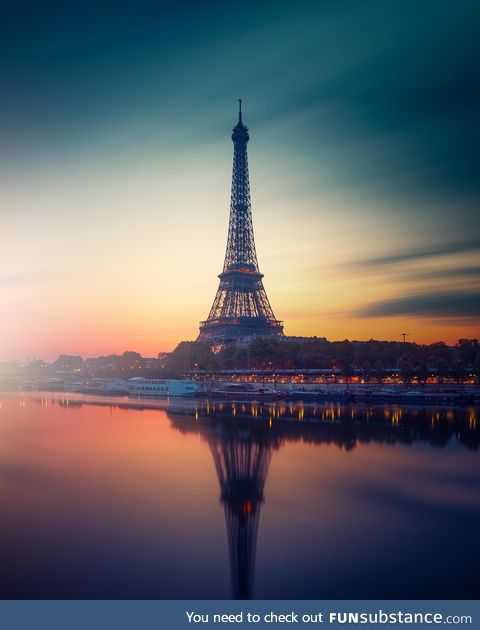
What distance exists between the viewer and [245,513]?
15664mm

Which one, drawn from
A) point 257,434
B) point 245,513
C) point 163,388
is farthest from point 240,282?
point 245,513

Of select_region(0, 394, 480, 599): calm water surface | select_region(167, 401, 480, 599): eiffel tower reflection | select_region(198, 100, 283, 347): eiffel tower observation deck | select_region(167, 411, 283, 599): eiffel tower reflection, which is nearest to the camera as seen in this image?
select_region(0, 394, 480, 599): calm water surface

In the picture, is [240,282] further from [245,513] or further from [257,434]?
[245,513]

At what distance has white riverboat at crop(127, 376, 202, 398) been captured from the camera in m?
56.3

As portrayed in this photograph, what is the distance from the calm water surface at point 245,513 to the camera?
36.0 ft

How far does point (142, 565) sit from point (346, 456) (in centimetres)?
1402

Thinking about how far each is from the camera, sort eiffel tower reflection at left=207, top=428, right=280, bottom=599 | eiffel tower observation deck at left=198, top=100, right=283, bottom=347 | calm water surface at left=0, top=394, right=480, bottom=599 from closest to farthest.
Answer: calm water surface at left=0, top=394, right=480, bottom=599 < eiffel tower reflection at left=207, top=428, right=280, bottom=599 < eiffel tower observation deck at left=198, top=100, right=283, bottom=347

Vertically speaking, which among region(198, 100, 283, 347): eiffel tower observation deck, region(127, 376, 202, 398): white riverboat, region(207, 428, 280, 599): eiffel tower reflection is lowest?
region(207, 428, 280, 599): eiffel tower reflection

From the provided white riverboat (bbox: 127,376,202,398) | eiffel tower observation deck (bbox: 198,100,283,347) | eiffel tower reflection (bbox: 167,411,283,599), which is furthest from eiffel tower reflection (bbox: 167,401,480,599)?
eiffel tower observation deck (bbox: 198,100,283,347)

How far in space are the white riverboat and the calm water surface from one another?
24.5 meters

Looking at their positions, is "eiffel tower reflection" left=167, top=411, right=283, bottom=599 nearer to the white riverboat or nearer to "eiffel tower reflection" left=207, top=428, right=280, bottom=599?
"eiffel tower reflection" left=207, top=428, right=280, bottom=599

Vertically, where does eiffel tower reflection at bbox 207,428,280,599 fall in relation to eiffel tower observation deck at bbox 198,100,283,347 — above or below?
below

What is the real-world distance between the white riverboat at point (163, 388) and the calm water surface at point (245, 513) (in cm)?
2448

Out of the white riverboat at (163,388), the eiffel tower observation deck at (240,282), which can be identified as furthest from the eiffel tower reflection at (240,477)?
the eiffel tower observation deck at (240,282)
